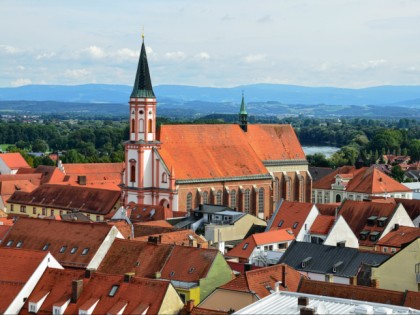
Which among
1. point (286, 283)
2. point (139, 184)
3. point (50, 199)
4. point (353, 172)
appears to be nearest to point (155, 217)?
point (139, 184)

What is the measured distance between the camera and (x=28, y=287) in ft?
175

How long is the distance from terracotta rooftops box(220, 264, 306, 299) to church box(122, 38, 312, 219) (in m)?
49.9

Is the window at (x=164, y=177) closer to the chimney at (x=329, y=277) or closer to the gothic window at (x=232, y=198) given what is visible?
the gothic window at (x=232, y=198)

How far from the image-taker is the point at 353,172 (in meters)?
145

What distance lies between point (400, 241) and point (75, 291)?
37750mm

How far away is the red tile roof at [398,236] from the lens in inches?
3132

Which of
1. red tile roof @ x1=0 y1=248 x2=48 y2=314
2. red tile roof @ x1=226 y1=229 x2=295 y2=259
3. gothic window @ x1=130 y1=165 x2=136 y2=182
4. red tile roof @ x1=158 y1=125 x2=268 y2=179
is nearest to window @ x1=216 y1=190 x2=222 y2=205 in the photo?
red tile roof @ x1=158 y1=125 x2=268 y2=179

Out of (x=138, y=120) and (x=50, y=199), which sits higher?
(x=138, y=120)

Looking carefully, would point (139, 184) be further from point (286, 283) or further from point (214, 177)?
point (286, 283)

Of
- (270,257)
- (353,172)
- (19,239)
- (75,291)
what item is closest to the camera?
(75,291)

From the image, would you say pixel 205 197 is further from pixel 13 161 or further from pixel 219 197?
pixel 13 161

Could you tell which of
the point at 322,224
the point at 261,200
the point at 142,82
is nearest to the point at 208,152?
the point at 261,200

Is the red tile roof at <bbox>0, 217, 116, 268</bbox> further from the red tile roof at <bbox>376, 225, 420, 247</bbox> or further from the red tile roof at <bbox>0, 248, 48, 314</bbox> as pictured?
the red tile roof at <bbox>376, 225, 420, 247</bbox>

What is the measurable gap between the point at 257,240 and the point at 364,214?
14.9 metres
